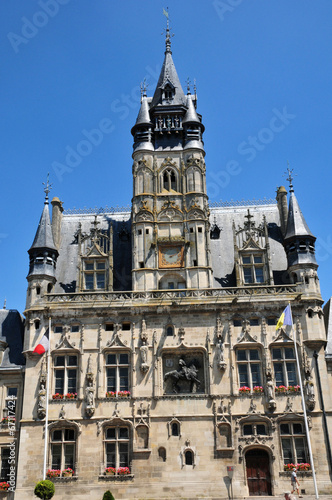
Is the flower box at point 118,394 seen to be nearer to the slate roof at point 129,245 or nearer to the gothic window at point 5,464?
the gothic window at point 5,464

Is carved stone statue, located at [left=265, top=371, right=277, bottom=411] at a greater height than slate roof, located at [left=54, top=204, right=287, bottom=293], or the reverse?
slate roof, located at [left=54, top=204, right=287, bottom=293]

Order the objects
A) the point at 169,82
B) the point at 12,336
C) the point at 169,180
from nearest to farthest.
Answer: the point at 12,336
the point at 169,180
the point at 169,82

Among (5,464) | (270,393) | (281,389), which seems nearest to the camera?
(270,393)

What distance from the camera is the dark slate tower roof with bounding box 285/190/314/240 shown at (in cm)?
4356

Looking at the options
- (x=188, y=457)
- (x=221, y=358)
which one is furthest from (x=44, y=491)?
(x=221, y=358)

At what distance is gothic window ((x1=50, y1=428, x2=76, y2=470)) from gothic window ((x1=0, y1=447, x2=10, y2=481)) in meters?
3.41

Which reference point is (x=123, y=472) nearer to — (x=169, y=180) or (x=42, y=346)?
(x=42, y=346)

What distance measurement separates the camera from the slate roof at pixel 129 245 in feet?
146

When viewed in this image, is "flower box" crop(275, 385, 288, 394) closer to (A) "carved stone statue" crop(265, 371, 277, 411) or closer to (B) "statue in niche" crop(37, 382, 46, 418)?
(A) "carved stone statue" crop(265, 371, 277, 411)

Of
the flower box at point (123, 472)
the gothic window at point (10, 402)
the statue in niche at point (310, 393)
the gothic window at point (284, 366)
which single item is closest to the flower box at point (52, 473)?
the flower box at point (123, 472)

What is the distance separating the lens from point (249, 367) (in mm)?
39531

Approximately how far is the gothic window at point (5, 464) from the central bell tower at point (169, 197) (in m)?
14.8

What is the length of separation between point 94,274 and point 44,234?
5392mm

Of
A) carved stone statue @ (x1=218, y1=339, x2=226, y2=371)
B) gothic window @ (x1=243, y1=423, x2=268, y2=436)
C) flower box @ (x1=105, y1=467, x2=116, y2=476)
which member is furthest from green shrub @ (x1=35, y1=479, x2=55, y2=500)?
carved stone statue @ (x1=218, y1=339, x2=226, y2=371)
